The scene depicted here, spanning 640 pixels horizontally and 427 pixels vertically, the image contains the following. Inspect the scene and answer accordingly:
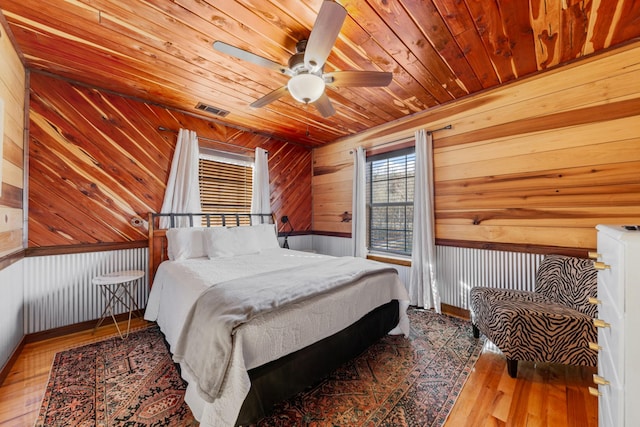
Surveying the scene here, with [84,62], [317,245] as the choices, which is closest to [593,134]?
[317,245]

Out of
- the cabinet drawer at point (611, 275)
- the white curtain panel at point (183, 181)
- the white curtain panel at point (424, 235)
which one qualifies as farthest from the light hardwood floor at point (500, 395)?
the white curtain panel at point (183, 181)

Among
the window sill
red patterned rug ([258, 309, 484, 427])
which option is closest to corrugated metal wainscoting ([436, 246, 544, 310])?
the window sill

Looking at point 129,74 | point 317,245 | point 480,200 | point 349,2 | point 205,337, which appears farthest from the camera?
point 317,245

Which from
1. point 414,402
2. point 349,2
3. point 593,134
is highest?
point 349,2

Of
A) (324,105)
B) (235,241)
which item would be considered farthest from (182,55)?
(235,241)

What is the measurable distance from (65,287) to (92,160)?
4.33 feet

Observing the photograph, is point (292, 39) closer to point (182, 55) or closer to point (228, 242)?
point (182, 55)

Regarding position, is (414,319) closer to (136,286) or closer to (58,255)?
(136,286)

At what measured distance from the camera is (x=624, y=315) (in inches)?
27.0

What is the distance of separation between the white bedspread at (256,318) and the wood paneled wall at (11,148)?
3.67ft

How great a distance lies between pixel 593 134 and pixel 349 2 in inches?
92.1

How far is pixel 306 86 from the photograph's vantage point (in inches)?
72.0

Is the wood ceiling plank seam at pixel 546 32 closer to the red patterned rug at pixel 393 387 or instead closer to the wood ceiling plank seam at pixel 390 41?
the wood ceiling plank seam at pixel 390 41

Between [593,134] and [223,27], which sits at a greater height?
[223,27]
